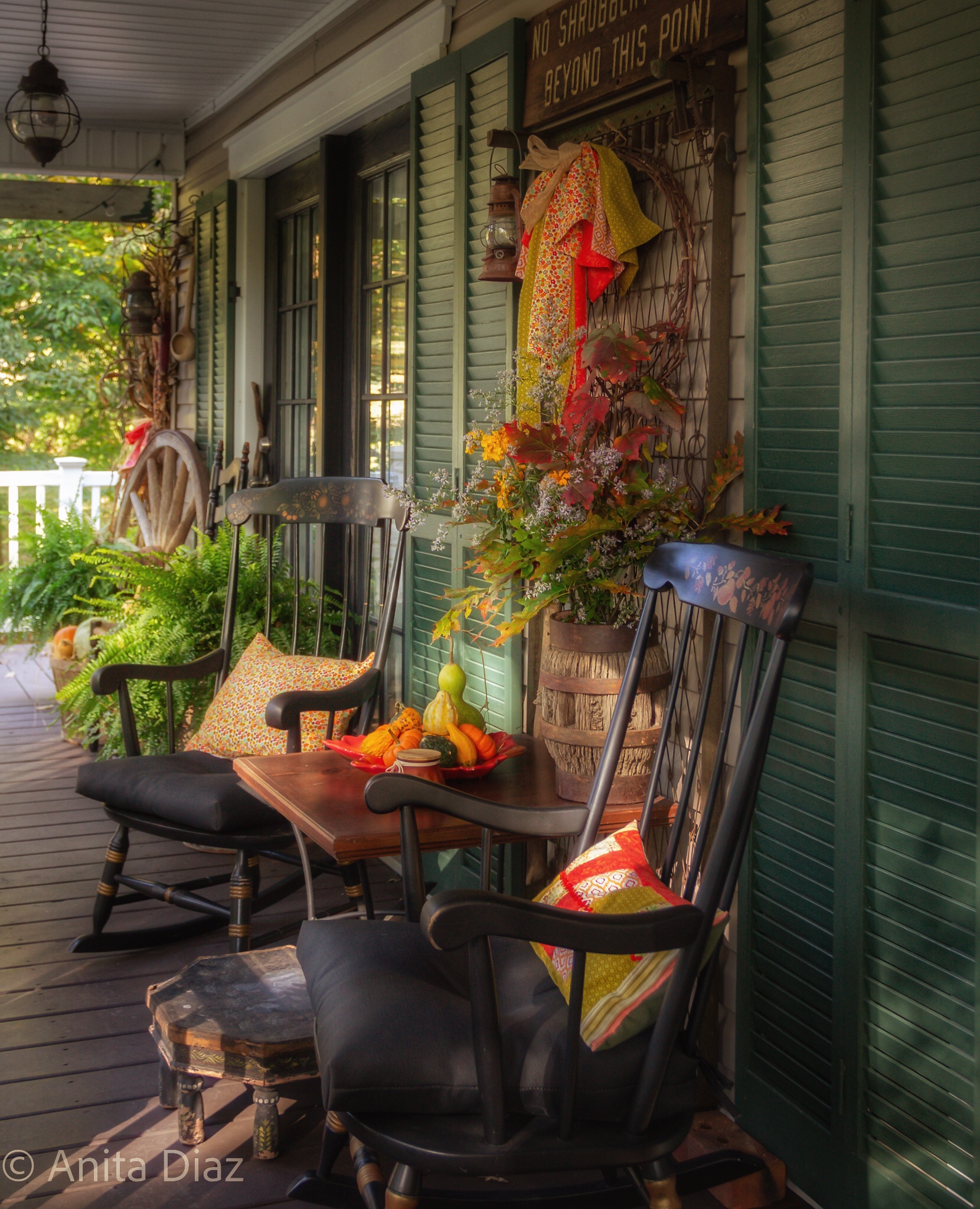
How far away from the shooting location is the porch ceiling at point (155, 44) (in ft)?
13.5

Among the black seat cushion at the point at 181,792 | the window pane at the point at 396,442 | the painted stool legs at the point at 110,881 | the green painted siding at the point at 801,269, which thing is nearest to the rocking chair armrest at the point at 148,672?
the black seat cushion at the point at 181,792

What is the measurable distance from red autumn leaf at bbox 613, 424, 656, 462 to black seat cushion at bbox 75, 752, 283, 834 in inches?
42.9

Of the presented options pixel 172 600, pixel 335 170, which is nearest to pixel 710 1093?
pixel 172 600

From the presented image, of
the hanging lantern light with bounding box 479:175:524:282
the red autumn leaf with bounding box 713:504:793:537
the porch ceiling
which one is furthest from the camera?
the porch ceiling

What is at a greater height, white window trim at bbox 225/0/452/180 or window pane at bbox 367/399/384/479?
white window trim at bbox 225/0/452/180

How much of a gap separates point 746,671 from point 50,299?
411 inches

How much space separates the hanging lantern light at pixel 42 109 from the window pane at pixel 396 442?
5.63 ft

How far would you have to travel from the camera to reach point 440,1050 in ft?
4.66

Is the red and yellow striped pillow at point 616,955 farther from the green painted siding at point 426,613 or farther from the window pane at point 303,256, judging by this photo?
the window pane at point 303,256

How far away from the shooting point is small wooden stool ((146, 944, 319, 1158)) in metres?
1.99

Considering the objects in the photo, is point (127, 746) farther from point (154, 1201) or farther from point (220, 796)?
point (154, 1201)

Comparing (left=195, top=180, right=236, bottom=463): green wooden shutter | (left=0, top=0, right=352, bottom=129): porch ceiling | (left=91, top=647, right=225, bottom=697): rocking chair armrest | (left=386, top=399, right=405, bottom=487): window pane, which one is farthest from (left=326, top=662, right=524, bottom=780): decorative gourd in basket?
(left=195, top=180, right=236, bottom=463): green wooden shutter

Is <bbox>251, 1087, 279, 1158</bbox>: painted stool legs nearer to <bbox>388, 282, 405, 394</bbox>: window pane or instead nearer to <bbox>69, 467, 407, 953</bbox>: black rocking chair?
<bbox>69, 467, 407, 953</bbox>: black rocking chair

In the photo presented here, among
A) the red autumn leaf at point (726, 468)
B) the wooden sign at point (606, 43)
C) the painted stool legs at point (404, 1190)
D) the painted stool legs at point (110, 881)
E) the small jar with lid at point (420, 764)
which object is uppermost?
the wooden sign at point (606, 43)
